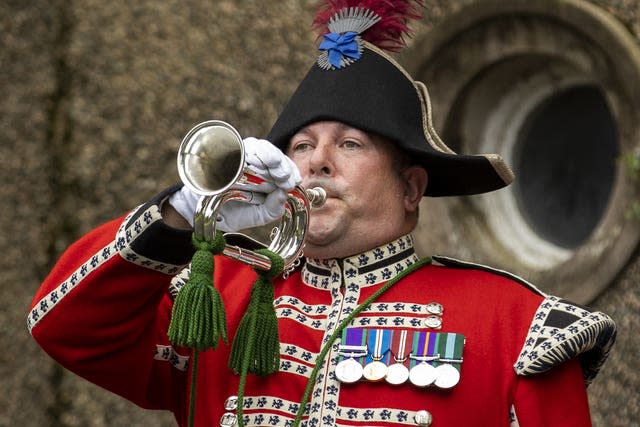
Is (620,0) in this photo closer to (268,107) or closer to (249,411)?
(268,107)

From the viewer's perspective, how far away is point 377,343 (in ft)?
10.6

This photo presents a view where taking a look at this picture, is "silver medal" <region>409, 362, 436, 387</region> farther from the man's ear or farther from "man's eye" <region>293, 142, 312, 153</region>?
"man's eye" <region>293, 142, 312, 153</region>

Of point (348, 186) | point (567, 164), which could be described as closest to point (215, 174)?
point (348, 186)

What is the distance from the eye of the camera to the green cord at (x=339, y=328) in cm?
316

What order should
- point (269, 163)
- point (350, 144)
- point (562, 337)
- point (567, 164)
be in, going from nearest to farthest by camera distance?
point (269, 163)
point (562, 337)
point (350, 144)
point (567, 164)

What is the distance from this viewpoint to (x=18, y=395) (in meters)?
5.41

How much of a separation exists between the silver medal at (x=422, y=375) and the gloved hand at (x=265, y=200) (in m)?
0.51

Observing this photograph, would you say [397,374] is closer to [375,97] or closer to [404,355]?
[404,355]

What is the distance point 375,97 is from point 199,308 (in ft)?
2.81

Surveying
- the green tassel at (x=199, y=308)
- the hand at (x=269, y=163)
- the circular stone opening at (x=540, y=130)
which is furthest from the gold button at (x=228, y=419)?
the circular stone opening at (x=540, y=130)

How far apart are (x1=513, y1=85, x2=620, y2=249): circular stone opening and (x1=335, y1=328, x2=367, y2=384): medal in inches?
73.7

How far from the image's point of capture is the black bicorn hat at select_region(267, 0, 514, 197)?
3406 millimetres

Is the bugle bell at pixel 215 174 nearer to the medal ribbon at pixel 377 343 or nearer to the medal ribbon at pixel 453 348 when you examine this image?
the medal ribbon at pixel 377 343

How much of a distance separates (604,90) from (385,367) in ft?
6.11
